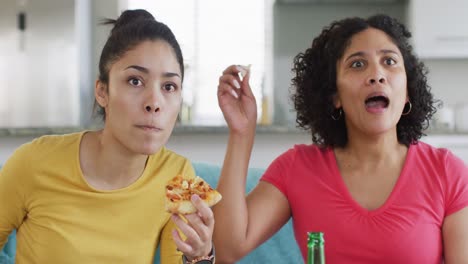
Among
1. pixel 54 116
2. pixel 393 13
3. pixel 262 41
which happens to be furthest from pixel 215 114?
pixel 393 13

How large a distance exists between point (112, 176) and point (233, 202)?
1.00 ft

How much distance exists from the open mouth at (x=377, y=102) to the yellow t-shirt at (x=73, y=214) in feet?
1.72

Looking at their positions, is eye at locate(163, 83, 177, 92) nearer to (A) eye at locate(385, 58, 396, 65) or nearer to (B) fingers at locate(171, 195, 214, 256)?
(B) fingers at locate(171, 195, 214, 256)

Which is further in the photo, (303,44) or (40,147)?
(303,44)

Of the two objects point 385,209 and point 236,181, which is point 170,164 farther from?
point 385,209

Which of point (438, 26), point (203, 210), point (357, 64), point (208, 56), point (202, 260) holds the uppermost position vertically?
point (438, 26)

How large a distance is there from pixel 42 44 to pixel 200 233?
3.55 metres

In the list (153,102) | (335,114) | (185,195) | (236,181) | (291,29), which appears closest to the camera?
(185,195)

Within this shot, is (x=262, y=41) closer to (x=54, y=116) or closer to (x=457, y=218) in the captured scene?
(x=54, y=116)

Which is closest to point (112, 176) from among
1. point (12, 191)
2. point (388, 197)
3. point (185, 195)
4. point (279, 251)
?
point (12, 191)

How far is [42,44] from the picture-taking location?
4375 millimetres

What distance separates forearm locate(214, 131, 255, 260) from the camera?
1.41 meters

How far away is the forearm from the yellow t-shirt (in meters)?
0.11

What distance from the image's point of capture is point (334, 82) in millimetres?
1585
